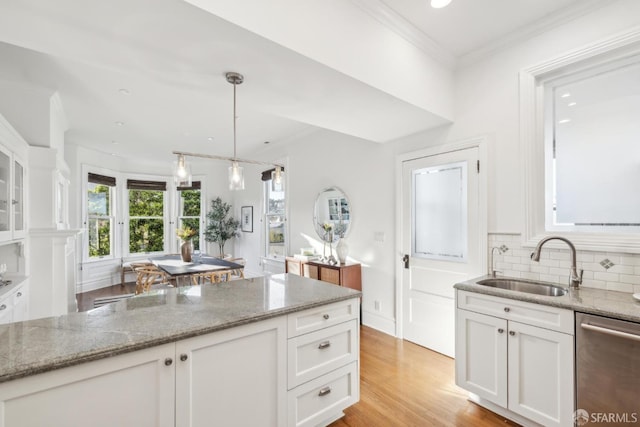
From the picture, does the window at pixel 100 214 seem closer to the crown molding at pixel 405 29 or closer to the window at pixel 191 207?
the window at pixel 191 207

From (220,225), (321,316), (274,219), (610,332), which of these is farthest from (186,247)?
(610,332)

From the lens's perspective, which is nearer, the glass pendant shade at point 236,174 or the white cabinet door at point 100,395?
the white cabinet door at point 100,395

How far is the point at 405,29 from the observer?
2277mm

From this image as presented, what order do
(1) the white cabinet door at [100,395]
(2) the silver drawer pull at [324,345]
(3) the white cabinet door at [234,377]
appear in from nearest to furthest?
(1) the white cabinet door at [100,395], (3) the white cabinet door at [234,377], (2) the silver drawer pull at [324,345]

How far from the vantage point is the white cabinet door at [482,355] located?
195 cm

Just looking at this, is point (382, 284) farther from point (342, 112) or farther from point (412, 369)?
point (342, 112)

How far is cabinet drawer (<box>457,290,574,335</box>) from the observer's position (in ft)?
5.61

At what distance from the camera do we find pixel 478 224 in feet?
8.84

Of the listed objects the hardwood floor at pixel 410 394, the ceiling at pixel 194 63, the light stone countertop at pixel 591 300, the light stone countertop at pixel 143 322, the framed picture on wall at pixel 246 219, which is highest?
the ceiling at pixel 194 63

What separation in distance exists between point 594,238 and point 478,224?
789 mm

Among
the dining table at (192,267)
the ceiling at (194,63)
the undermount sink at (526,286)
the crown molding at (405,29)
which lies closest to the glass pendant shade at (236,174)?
the ceiling at (194,63)

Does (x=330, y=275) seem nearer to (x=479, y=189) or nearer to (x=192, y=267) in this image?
(x=192, y=267)

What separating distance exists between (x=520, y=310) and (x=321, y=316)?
129 centimetres

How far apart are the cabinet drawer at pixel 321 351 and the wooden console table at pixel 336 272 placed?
1671 mm
